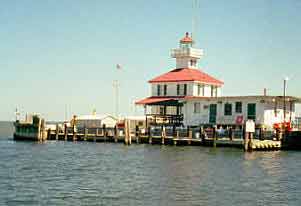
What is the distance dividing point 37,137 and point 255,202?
171 ft

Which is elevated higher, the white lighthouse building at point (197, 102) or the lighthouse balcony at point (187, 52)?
the lighthouse balcony at point (187, 52)

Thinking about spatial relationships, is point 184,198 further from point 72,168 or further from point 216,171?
point 72,168

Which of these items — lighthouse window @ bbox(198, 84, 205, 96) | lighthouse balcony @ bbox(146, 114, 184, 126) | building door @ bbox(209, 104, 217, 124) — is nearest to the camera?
building door @ bbox(209, 104, 217, 124)

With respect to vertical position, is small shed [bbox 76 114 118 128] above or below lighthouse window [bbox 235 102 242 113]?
below

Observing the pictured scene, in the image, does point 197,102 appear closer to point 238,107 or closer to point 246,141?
point 238,107

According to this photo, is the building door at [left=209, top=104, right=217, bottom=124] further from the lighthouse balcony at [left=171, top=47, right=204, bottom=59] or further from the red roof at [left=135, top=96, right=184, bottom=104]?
the lighthouse balcony at [left=171, top=47, right=204, bottom=59]

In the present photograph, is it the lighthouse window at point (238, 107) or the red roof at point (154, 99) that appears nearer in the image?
the lighthouse window at point (238, 107)

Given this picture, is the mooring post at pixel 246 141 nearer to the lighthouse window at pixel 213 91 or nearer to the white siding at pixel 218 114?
the white siding at pixel 218 114

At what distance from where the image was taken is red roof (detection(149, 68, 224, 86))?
257ft

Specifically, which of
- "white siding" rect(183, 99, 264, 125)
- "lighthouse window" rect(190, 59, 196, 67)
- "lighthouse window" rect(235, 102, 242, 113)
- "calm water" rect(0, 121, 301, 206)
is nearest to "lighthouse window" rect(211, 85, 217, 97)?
"lighthouse window" rect(190, 59, 196, 67)

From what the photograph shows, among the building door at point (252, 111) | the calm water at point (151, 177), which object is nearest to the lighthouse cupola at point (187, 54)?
the building door at point (252, 111)

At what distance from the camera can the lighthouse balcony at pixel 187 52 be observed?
8331cm

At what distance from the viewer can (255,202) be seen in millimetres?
29469

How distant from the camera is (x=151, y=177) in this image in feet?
125
